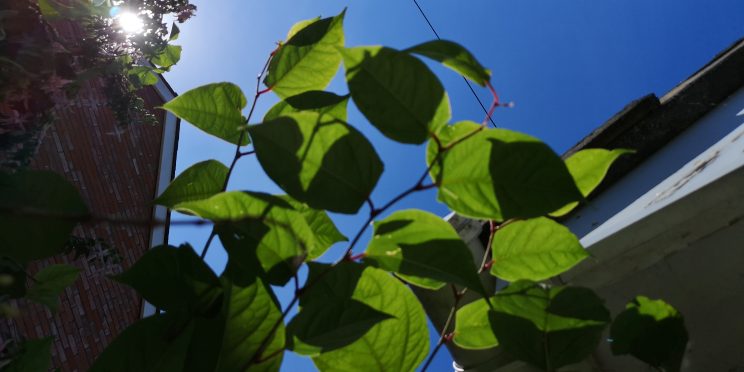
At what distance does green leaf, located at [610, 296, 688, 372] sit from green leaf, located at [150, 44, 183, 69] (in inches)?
48.4

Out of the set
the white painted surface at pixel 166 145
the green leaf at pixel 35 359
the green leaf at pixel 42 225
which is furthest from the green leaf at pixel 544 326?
the white painted surface at pixel 166 145

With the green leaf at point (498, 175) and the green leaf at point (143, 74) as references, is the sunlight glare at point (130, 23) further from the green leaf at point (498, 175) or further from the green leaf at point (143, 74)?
the green leaf at point (498, 175)

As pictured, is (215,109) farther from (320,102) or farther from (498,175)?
(498,175)

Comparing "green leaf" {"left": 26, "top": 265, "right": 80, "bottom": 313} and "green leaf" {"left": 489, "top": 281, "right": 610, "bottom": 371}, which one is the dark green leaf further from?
"green leaf" {"left": 489, "top": 281, "right": 610, "bottom": 371}

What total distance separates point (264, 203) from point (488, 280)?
305 millimetres

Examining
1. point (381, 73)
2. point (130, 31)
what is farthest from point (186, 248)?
point (130, 31)

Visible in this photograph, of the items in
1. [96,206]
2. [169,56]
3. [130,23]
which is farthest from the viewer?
[96,206]

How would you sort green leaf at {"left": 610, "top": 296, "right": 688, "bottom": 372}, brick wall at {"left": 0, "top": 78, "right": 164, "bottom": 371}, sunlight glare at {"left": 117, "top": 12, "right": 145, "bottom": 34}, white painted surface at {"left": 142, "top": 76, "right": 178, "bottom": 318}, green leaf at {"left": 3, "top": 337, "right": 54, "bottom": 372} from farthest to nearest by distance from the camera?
white painted surface at {"left": 142, "top": 76, "right": 178, "bottom": 318} → brick wall at {"left": 0, "top": 78, "right": 164, "bottom": 371} → sunlight glare at {"left": 117, "top": 12, "right": 145, "bottom": 34} → green leaf at {"left": 3, "top": 337, "right": 54, "bottom": 372} → green leaf at {"left": 610, "top": 296, "right": 688, "bottom": 372}

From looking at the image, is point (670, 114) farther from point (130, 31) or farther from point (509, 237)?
point (130, 31)

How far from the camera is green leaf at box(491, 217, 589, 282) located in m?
0.48

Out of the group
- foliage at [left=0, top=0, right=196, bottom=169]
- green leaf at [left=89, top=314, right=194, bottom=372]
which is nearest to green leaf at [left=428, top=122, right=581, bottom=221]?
green leaf at [left=89, top=314, right=194, bottom=372]

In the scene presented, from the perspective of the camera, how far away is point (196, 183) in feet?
1.72

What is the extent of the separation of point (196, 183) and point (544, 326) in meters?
0.35

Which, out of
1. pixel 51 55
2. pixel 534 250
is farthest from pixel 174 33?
pixel 534 250
